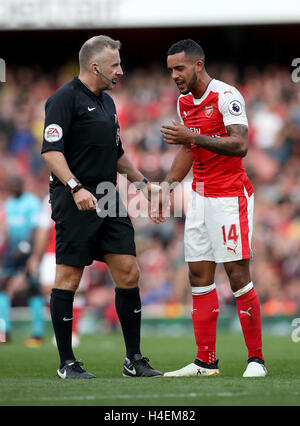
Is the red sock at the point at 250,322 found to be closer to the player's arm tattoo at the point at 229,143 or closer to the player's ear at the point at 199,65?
the player's arm tattoo at the point at 229,143

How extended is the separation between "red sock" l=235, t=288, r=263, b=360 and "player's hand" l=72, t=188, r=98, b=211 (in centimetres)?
134

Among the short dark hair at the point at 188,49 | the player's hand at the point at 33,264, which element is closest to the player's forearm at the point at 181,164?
the short dark hair at the point at 188,49

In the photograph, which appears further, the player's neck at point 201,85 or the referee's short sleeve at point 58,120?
the player's neck at point 201,85

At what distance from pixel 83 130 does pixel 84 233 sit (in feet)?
2.52

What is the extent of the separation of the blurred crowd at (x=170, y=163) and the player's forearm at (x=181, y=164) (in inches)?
291

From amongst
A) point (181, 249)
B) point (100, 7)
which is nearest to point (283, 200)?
point (181, 249)

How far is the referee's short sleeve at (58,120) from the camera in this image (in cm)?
635

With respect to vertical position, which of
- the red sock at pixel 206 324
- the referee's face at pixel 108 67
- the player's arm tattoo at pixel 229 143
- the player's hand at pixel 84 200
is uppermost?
the referee's face at pixel 108 67

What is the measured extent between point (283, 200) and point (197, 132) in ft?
32.9

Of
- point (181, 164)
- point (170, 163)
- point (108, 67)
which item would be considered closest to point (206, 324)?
point (181, 164)

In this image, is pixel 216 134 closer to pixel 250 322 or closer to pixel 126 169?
pixel 126 169

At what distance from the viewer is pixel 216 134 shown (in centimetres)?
668

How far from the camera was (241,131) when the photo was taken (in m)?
6.40
